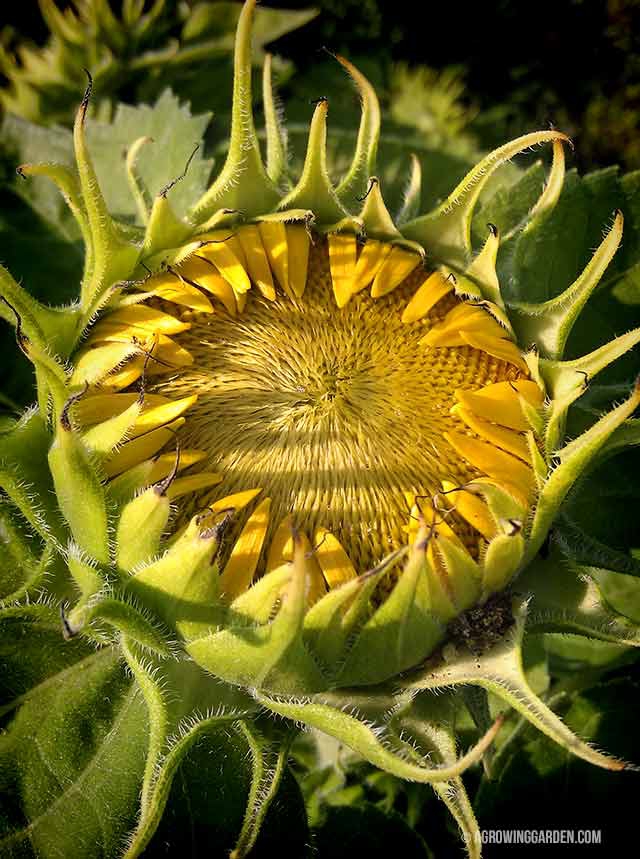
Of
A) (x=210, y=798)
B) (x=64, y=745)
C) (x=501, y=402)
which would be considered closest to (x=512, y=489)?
(x=501, y=402)

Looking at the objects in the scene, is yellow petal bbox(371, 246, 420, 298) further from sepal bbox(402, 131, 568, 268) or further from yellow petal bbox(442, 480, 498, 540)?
yellow petal bbox(442, 480, 498, 540)

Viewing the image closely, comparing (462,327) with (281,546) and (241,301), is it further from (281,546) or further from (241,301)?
(281,546)

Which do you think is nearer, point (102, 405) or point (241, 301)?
point (102, 405)

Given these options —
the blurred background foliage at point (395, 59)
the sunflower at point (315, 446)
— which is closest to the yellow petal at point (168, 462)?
the sunflower at point (315, 446)

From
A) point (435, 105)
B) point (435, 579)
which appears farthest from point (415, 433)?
point (435, 105)

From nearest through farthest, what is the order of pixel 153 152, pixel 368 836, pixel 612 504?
pixel 612 504 < pixel 368 836 < pixel 153 152

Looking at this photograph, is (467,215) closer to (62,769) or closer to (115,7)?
(62,769)

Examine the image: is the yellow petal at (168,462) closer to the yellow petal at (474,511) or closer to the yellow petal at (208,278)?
the yellow petal at (208,278)

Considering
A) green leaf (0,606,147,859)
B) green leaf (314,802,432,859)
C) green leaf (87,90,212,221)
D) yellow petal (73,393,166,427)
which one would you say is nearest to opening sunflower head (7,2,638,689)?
yellow petal (73,393,166,427)

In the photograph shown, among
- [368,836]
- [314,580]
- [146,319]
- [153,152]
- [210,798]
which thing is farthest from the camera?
[153,152]
